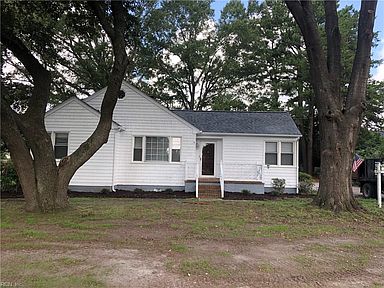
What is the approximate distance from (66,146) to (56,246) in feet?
34.4

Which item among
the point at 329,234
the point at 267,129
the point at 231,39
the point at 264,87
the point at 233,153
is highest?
the point at 231,39

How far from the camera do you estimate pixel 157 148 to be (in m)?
16.6

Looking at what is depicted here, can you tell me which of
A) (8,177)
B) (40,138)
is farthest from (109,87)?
(8,177)

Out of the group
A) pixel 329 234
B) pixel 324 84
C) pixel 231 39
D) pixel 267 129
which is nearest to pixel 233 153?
pixel 267 129

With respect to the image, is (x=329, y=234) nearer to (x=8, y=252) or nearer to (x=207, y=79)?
(x=8, y=252)

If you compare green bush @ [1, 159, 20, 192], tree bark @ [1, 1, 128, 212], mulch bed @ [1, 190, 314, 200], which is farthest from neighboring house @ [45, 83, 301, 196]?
tree bark @ [1, 1, 128, 212]

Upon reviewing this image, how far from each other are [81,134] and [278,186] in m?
9.85

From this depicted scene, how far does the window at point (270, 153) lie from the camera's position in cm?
1711

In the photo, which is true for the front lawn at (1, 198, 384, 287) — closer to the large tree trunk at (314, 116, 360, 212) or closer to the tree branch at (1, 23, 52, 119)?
the large tree trunk at (314, 116, 360, 212)

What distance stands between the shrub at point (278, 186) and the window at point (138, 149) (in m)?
6.77

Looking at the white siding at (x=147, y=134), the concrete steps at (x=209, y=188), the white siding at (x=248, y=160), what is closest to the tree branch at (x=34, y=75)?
the white siding at (x=147, y=134)

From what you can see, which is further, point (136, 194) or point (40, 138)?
point (136, 194)

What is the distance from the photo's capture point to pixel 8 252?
5.33 meters

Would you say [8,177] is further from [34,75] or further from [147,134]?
[34,75]
